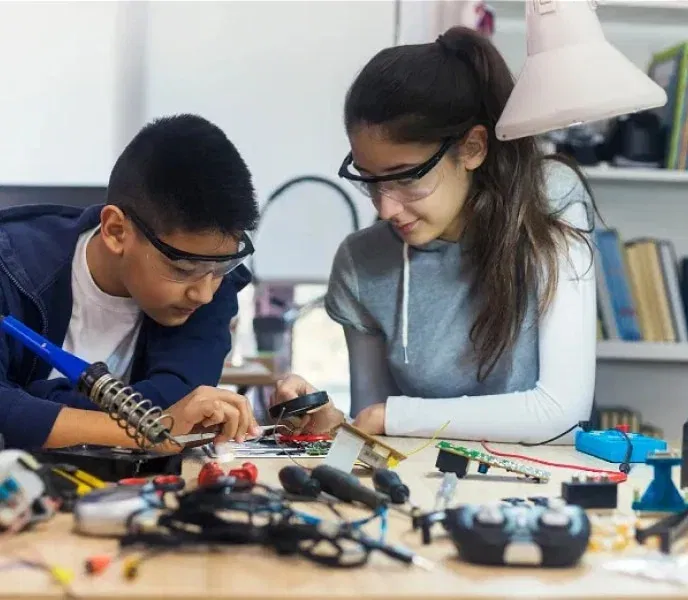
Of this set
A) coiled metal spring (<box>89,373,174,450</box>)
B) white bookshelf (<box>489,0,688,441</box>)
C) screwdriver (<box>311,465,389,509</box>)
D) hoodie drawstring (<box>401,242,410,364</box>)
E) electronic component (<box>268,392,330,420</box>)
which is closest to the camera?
screwdriver (<box>311,465,389,509</box>)

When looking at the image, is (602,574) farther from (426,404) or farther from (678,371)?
(678,371)

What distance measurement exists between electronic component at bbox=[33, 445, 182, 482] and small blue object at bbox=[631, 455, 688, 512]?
0.49 m

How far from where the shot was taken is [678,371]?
9.55ft

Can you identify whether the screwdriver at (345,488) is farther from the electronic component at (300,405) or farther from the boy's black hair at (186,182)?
the boy's black hair at (186,182)

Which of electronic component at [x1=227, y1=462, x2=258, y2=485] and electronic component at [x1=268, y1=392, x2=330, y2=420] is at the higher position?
electronic component at [x1=268, y1=392, x2=330, y2=420]

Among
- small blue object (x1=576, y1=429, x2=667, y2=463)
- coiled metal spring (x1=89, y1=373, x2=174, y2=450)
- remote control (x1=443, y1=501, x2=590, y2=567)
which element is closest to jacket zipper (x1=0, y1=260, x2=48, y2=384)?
coiled metal spring (x1=89, y1=373, x2=174, y2=450)

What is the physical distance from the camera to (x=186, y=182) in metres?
1.45

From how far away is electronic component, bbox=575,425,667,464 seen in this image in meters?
1.27

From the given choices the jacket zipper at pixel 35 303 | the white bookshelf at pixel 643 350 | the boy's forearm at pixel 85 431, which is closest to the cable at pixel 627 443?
the boy's forearm at pixel 85 431

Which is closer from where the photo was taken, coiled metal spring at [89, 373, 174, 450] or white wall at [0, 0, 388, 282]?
coiled metal spring at [89, 373, 174, 450]

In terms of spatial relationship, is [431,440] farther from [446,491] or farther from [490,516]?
[490,516]

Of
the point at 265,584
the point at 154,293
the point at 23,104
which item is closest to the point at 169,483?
the point at 265,584

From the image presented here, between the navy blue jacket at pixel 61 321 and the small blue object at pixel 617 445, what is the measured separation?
0.59 metres

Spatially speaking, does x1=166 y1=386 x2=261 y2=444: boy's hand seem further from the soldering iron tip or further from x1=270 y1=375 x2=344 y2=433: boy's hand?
the soldering iron tip
